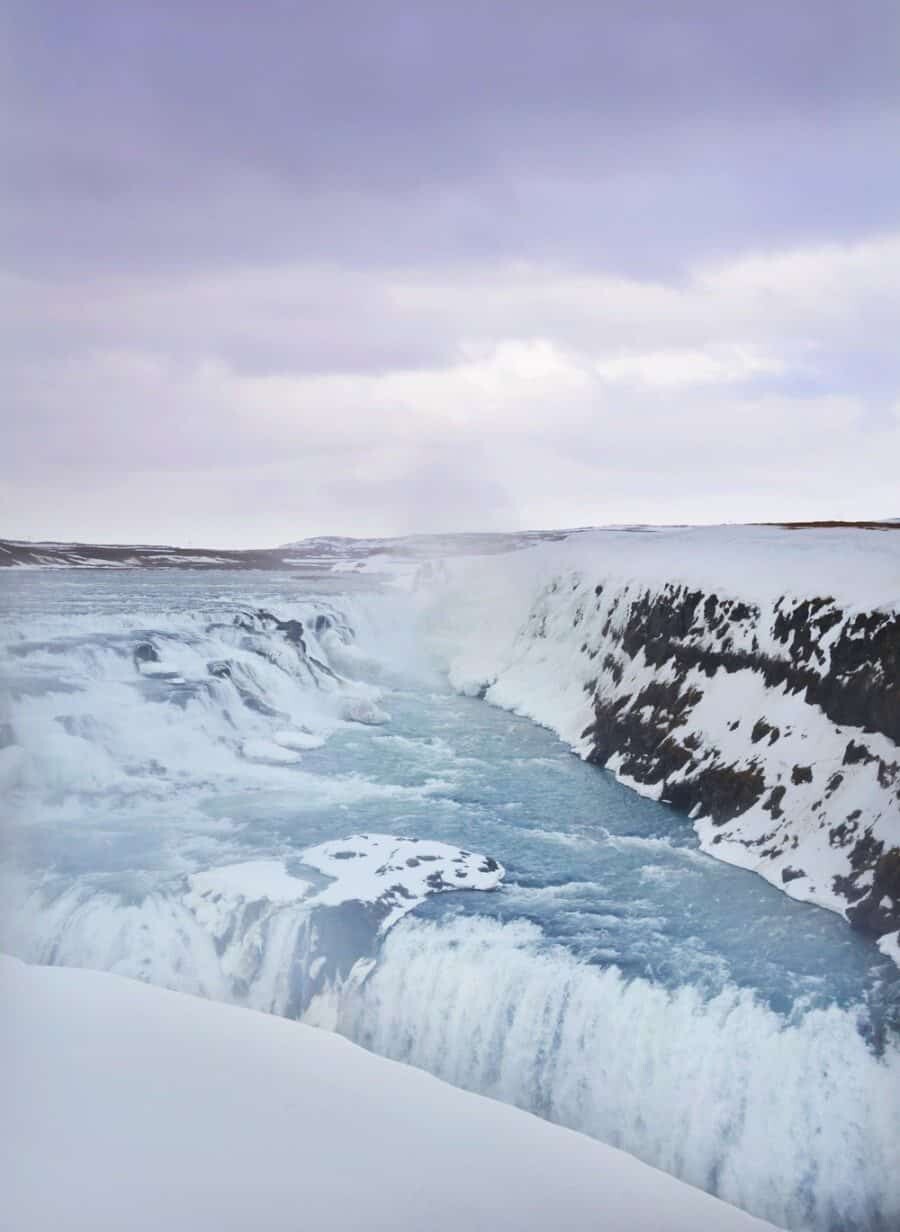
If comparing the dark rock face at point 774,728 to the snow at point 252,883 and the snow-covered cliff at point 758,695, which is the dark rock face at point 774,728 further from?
the snow at point 252,883

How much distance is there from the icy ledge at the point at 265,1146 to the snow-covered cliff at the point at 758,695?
10.8 ft

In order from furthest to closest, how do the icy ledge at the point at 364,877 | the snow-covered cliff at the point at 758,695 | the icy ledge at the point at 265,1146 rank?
the snow-covered cliff at the point at 758,695 → the icy ledge at the point at 364,877 → the icy ledge at the point at 265,1146

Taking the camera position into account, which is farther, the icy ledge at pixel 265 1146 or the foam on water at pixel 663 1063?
the foam on water at pixel 663 1063

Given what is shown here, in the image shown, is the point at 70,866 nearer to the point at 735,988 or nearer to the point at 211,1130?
the point at 211,1130

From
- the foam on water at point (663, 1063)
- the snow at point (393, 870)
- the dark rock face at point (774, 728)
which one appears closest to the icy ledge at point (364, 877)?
the snow at point (393, 870)

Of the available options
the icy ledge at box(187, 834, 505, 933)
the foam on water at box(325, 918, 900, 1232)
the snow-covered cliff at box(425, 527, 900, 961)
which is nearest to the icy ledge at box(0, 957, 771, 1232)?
the foam on water at box(325, 918, 900, 1232)

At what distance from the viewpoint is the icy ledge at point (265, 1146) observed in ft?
13.1

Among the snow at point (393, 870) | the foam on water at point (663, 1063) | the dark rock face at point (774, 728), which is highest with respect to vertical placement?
the dark rock face at point (774, 728)

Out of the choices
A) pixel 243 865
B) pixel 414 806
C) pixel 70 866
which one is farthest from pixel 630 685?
pixel 70 866

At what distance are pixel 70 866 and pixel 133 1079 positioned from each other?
10.6 ft

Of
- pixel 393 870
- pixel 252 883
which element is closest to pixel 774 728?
pixel 393 870

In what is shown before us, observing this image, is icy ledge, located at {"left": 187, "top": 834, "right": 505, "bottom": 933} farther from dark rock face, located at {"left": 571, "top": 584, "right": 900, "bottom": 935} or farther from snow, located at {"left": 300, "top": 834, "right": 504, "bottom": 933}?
dark rock face, located at {"left": 571, "top": 584, "right": 900, "bottom": 935}

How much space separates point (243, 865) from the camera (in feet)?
25.2

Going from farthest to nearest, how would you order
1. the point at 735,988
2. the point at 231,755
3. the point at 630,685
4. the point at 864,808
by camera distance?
the point at 630,685 < the point at 231,755 < the point at 864,808 < the point at 735,988
